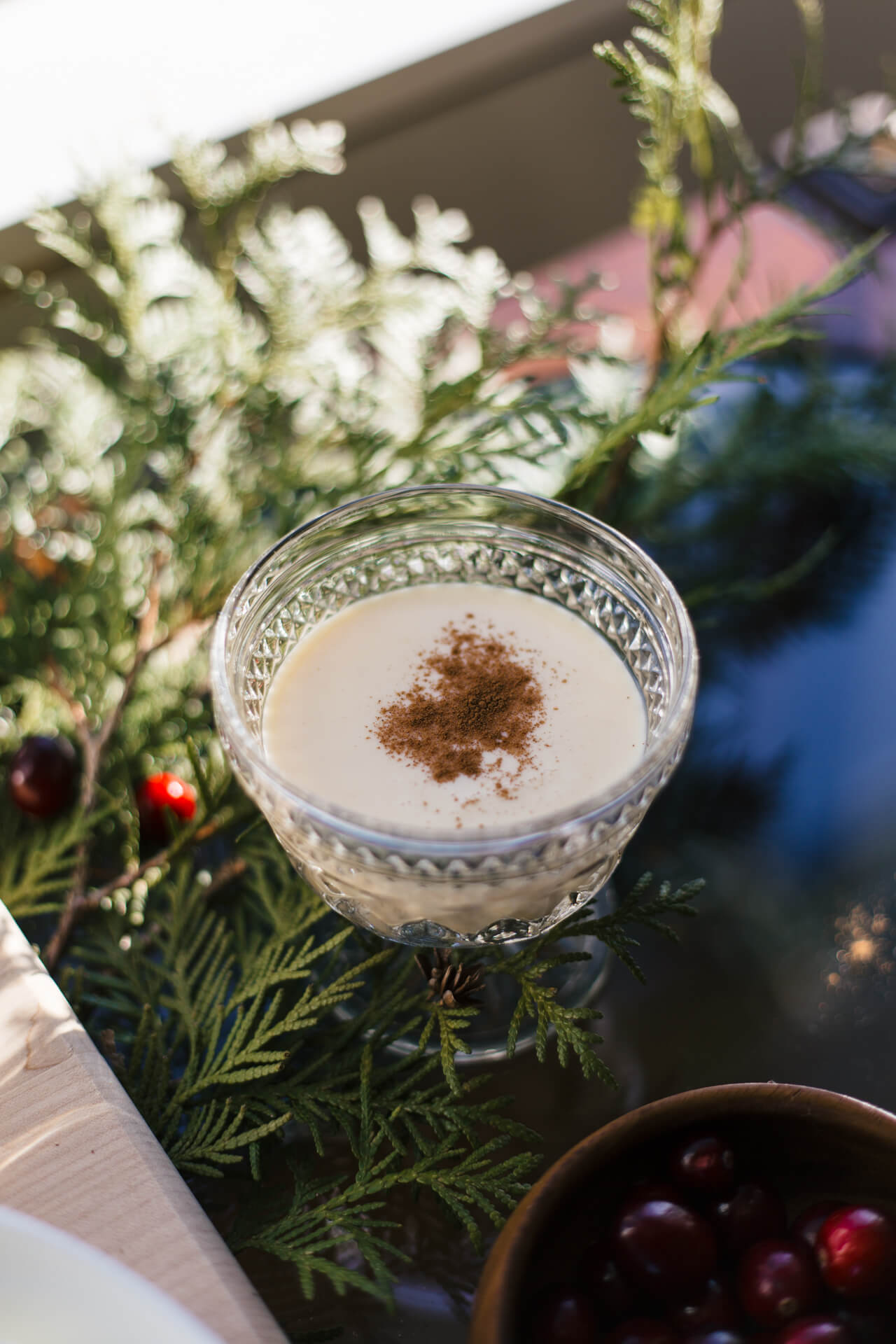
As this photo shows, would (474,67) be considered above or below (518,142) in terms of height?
above

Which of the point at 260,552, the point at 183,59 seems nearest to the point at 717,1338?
the point at 260,552

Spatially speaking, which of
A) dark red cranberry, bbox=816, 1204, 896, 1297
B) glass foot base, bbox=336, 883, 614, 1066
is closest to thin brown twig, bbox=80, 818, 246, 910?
glass foot base, bbox=336, 883, 614, 1066

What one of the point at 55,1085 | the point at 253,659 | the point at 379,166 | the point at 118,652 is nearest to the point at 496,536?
the point at 253,659

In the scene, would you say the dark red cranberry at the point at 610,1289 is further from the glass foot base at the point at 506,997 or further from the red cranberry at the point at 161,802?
the red cranberry at the point at 161,802

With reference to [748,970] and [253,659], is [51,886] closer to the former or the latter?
[253,659]

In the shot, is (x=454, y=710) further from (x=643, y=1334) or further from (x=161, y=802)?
(x=643, y=1334)

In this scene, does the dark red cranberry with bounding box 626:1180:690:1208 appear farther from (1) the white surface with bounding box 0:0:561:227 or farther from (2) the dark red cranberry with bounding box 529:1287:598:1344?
(1) the white surface with bounding box 0:0:561:227

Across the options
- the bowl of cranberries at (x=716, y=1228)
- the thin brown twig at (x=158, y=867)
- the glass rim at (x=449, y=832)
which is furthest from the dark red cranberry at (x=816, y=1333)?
the thin brown twig at (x=158, y=867)
